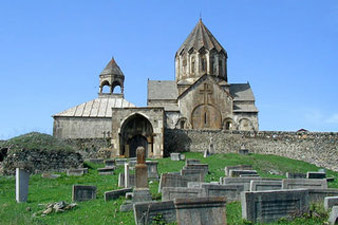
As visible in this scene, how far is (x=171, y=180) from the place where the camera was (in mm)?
10188

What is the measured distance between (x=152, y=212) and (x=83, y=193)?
347cm

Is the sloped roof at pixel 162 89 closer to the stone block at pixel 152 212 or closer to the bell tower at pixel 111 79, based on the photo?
the bell tower at pixel 111 79

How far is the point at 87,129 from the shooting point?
31.5m

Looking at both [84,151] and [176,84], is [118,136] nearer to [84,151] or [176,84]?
[84,151]

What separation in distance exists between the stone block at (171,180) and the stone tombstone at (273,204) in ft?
11.5

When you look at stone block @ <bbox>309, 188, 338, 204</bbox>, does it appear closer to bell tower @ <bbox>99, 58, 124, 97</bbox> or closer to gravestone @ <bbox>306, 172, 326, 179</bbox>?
gravestone @ <bbox>306, 172, 326, 179</bbox>

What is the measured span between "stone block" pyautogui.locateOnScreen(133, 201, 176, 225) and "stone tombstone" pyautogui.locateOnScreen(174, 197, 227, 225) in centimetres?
118

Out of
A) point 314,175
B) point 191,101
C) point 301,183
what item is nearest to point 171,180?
point 301,183

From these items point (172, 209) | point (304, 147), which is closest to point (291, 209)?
point (172, 209)

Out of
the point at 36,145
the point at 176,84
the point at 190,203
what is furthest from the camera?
the point at 176,84

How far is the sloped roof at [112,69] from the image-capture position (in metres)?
34.9

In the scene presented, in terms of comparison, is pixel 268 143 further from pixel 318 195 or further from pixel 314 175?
pixel 318 195

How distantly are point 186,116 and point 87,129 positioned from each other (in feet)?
24.0

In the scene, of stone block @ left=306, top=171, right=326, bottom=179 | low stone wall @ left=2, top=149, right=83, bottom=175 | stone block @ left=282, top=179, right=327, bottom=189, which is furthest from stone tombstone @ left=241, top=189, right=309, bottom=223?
low stone wall @ left=2, top=149, right=83, bottom=175
